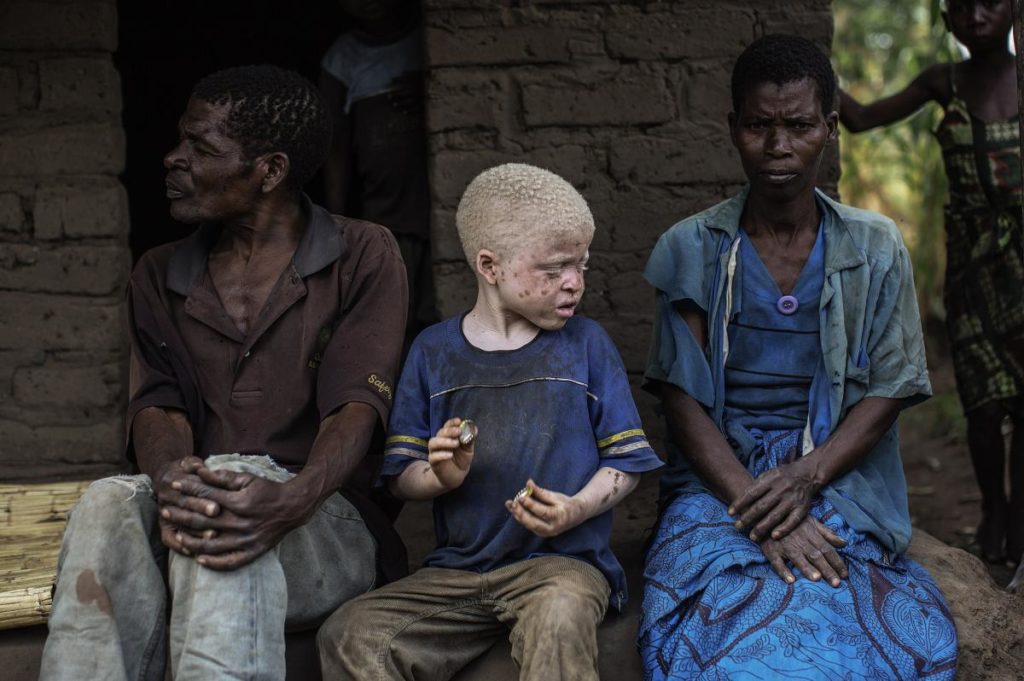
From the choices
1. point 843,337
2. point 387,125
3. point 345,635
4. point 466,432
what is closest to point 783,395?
point 843,337

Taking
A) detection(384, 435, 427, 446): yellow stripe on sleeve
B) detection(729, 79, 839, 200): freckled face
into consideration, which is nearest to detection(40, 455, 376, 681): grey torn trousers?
detection(384, 435, 427, 446): yellow stripe on sleeve

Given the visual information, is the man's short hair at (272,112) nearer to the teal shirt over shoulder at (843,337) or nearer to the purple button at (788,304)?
the teal shirt over shoulder at (843,337)

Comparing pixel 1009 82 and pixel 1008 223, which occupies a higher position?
pixel 1009 82

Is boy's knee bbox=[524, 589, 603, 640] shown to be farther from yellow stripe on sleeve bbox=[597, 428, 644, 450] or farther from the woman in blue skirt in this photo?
yellow stripe on sleeve bbox=[597, 428, 644, 450]

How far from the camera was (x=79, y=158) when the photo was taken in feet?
13.3

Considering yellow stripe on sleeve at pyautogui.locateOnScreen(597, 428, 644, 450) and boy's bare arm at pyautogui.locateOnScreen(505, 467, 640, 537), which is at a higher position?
yellow stripe on sleeve at pyautogui.locateOnScreen(597, 428, 644, 450)

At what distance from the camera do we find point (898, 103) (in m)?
4.66

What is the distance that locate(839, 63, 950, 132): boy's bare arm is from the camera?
4.59 meters

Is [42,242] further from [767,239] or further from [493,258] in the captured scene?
[767,239]

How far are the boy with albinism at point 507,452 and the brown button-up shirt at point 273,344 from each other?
0.15m

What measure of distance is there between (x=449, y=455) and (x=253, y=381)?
0.63 meters

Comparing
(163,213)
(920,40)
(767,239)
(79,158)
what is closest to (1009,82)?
(767,239)

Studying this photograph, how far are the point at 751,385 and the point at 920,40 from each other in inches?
351

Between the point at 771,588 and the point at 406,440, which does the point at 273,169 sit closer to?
the point at 406,440
